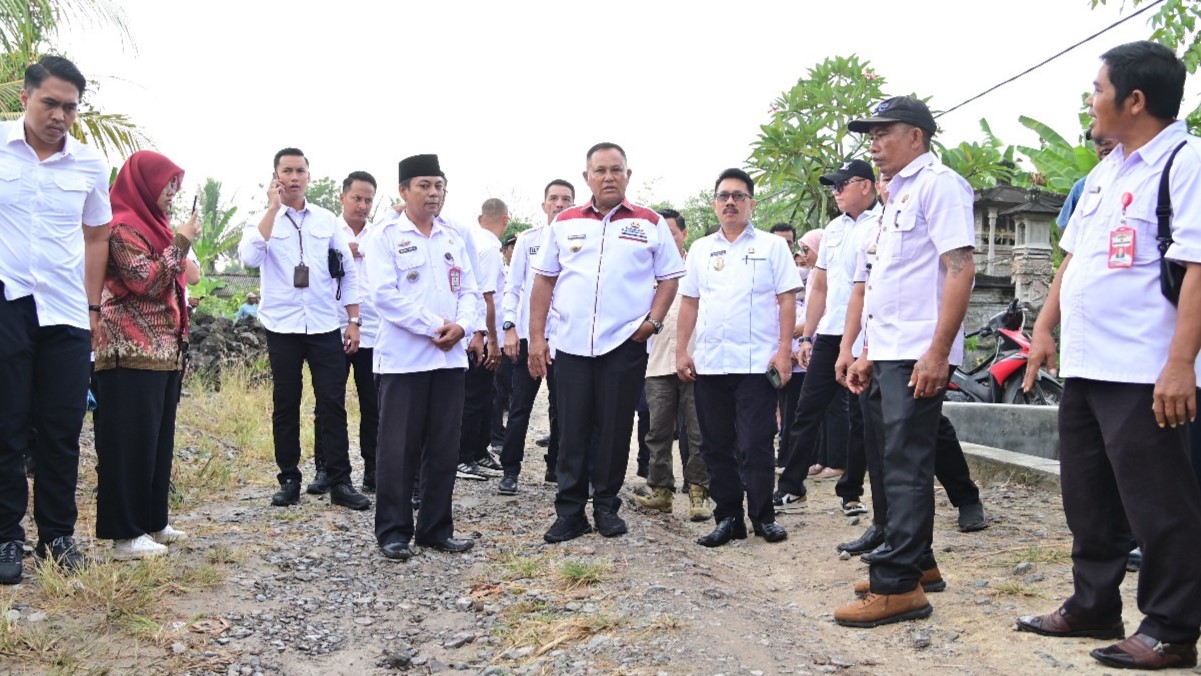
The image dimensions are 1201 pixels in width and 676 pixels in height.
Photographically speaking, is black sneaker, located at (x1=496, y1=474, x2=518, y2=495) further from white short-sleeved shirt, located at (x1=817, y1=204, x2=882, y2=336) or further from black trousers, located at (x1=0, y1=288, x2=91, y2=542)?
black trousers, located at (x1=0, y1=288, x2=91, y2=542)

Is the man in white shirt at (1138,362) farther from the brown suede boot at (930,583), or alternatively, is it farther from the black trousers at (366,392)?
the black trousers at (366,392)

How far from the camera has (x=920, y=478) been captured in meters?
3.83

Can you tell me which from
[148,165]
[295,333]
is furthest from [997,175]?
[148,165]

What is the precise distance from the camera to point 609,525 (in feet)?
18.4

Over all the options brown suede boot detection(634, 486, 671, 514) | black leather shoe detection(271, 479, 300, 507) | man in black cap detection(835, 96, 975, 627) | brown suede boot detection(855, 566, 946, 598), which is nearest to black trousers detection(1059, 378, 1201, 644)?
man in black cap detection(835, 96, 975, 627)

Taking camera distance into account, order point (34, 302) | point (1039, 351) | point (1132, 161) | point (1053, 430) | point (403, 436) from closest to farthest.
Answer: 1. point (1132, 161)
2. point (1039, 351)
3. point (34, 302)
4. point (403, 436)
5. point (1053, 430)

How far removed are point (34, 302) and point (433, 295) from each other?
188 cm

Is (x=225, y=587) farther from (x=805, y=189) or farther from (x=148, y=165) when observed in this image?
(x=805, y=189)

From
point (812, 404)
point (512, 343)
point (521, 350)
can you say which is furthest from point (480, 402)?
point (812, 404)

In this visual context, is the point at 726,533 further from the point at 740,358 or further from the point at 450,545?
the point at 450,545

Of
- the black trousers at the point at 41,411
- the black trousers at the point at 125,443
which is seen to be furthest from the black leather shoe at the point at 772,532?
the black trousers at the point at 41,411

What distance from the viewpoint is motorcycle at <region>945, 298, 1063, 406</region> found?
29.6ft

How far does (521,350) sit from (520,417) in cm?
70

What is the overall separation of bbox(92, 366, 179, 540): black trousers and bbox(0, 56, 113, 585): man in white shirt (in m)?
0.25
